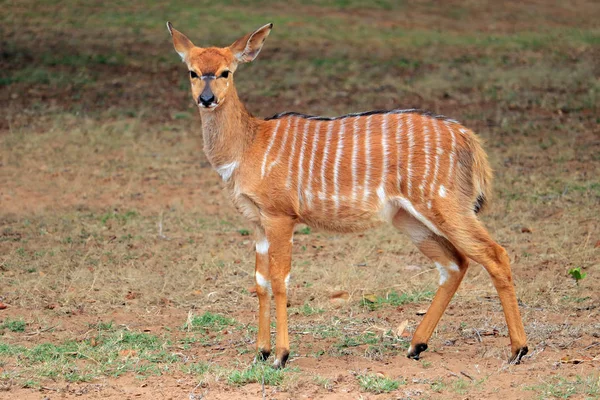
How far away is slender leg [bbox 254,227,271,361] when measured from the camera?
6.18 meters

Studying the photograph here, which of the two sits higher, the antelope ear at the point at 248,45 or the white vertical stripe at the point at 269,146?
the antelope ear at the point at 248,45

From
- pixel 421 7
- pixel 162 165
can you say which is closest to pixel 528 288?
pixel 162 165

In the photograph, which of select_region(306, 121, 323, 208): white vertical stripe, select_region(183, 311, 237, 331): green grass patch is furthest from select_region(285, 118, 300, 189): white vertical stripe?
select_region(183, 311, 237, 331): green grass patch

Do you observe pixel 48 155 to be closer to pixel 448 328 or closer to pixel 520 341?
pixel 448 328

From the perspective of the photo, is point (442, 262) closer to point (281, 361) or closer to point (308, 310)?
point (281, 361)

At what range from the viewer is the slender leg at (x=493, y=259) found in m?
5.84

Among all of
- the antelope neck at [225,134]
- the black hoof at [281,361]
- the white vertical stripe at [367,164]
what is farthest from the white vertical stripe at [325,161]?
the black hoof at [281,361]

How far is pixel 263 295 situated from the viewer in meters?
6.22

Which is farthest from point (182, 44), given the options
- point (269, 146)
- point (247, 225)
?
point (247, 225)

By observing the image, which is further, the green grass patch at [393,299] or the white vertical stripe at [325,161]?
the green grass patch at [393,299]

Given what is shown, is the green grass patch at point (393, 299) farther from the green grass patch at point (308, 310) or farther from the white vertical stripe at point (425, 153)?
the white vertical stripe at point (425, 153)

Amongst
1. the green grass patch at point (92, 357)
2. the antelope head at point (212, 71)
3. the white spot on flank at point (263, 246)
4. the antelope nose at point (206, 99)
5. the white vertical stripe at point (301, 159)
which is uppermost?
the antelope head at point (212, 71)

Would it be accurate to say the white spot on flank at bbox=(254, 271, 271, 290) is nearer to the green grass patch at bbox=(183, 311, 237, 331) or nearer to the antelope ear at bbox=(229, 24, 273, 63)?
the green grass patch at bbox=(183, 311, 237, 331)

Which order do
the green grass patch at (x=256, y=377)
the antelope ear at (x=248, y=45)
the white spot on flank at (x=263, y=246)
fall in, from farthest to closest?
the antelope ear at (x=248, y=45) < the white spot on flank at (x=263, y=246) < the green grass patch at (x=256, y=377)
